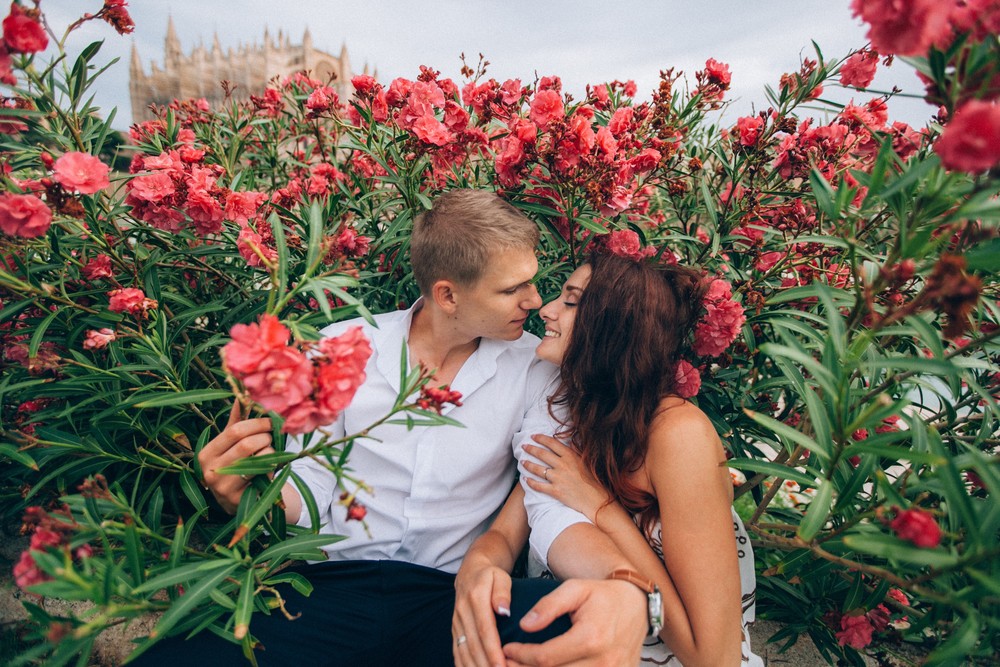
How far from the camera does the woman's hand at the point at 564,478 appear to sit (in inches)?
59.6

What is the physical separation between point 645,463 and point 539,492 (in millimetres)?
325

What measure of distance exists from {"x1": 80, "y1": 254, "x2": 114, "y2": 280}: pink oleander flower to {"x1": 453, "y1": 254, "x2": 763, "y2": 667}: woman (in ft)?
4.33

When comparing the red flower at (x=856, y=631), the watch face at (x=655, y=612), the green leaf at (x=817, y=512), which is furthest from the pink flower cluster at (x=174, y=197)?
the red flower at (x=856, y=631)

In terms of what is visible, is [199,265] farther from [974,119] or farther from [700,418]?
[974,119]

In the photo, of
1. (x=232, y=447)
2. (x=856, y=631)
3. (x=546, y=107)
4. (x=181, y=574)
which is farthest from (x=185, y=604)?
(x=856, y=631)

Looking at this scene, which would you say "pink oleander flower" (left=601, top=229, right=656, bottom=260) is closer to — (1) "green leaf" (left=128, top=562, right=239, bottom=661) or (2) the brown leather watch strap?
(2) the brown leather watch strap

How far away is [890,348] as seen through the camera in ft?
5.73

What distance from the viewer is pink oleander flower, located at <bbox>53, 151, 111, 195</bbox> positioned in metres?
1.33

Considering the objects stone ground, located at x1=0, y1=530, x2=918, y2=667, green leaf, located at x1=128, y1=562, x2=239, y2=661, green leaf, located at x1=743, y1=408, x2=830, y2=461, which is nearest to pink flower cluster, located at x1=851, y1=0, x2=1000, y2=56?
green leaf, located at x1=743, y1=408, x2=830, y2=461

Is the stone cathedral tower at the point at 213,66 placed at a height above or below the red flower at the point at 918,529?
above

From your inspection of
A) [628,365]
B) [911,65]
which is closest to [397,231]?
[628,365]

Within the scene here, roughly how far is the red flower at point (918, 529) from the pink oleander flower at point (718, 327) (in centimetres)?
87

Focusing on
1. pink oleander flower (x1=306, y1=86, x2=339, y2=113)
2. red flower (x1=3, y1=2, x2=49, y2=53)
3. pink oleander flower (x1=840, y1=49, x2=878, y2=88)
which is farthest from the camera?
pink oleander flower (x1=306, y1=86, x2=339, y2=113)

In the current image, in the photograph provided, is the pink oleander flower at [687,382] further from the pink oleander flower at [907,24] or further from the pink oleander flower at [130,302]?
the pink oleander flower at [130,302]
